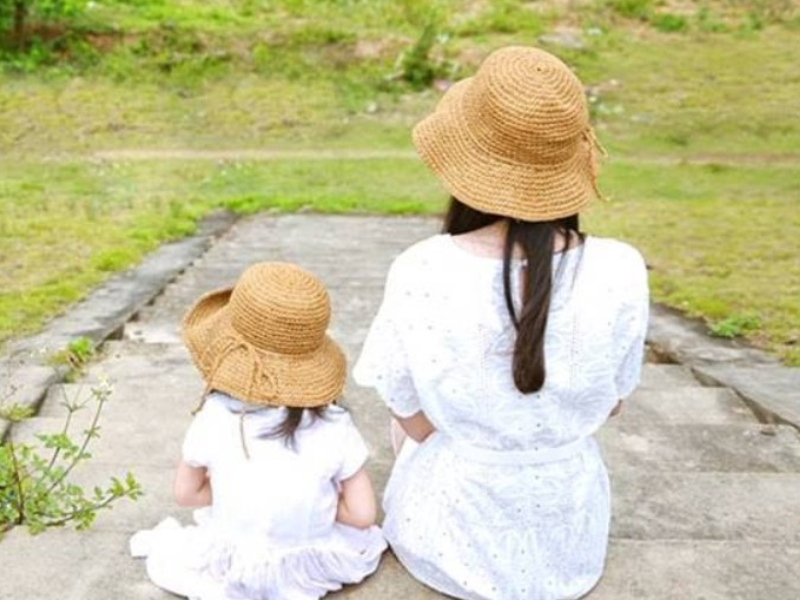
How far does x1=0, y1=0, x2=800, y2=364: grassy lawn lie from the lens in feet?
25.1

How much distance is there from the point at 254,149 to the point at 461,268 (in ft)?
34.9

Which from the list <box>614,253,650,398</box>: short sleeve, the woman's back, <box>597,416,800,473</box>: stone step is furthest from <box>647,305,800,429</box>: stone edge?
the woman's back

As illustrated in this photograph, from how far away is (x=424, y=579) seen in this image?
101 inches

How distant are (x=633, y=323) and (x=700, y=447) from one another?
128 cm

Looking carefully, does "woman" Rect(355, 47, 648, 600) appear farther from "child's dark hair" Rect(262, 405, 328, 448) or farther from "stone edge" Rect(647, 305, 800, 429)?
"stone edge" Rect(647, 305, 800, 429)

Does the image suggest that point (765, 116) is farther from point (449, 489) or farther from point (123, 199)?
point (449, 489)

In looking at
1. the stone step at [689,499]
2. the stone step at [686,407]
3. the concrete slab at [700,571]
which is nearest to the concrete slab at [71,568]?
the stone step at [689,499]

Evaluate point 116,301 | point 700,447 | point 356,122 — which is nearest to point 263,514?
point 700,447

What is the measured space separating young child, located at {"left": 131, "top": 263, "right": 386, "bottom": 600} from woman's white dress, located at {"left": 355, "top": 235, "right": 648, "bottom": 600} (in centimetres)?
12

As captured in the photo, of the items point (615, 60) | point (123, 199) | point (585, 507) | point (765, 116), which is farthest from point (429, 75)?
point (585, 507)

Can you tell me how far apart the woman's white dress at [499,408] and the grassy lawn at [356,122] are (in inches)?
144

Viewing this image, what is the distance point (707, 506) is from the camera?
2982 mm

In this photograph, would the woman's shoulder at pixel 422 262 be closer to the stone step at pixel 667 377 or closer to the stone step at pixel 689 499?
the stone step at pixel 689 499

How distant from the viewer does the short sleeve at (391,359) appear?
2.41m
